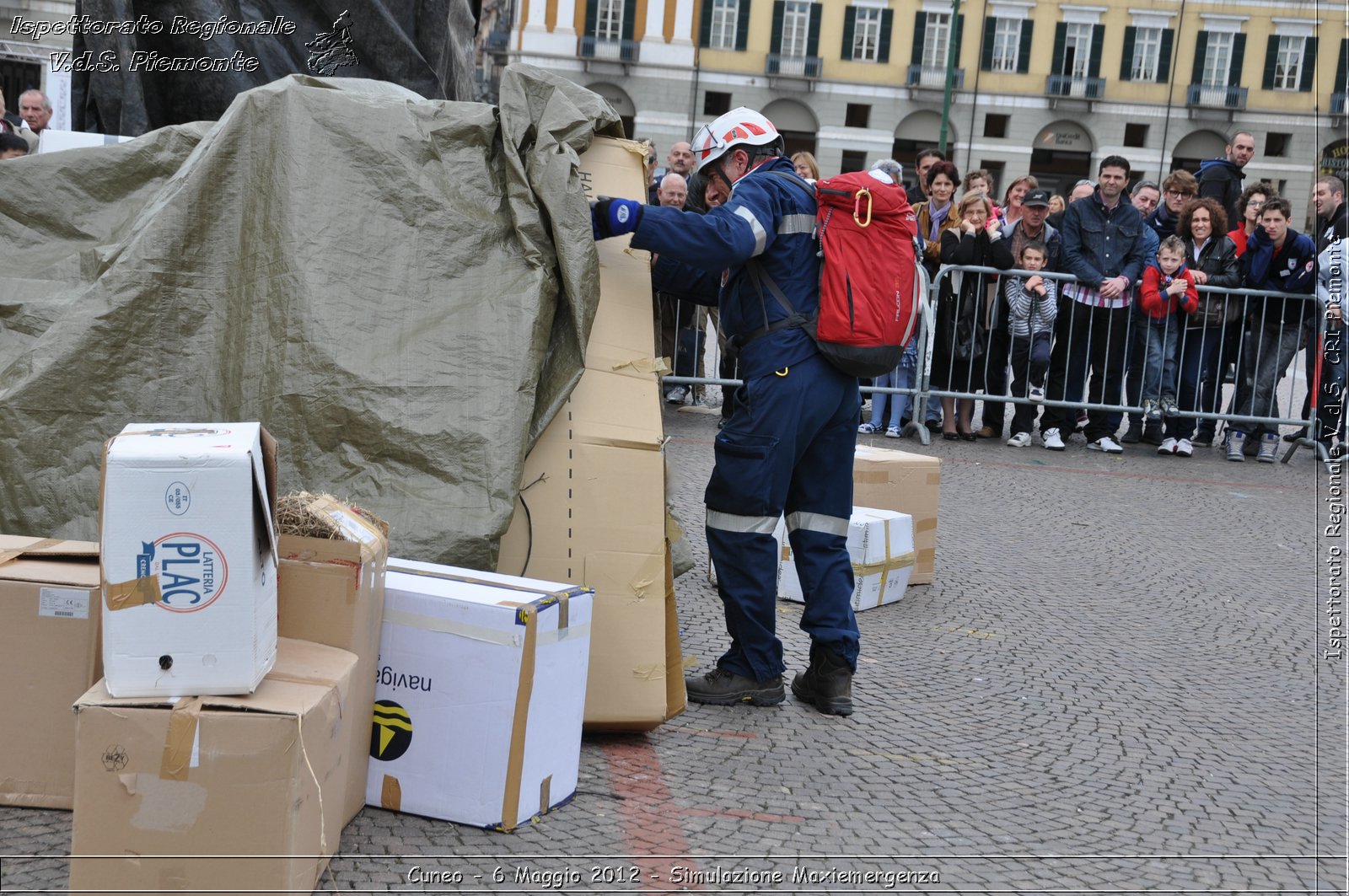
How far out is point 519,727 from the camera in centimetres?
328

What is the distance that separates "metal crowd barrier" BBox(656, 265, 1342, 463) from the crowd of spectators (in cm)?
2

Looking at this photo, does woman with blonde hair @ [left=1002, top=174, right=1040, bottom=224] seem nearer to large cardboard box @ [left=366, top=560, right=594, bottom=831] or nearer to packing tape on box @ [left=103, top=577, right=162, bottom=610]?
large cardboard box @ [left=366, top=560, right=594, bottom=831]

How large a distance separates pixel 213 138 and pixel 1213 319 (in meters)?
8.32

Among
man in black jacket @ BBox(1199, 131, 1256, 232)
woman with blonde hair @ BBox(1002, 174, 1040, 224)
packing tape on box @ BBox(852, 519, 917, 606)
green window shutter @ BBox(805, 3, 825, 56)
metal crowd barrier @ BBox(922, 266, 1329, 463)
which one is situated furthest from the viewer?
green window shutter @ BBox(805, 3, 825, 56)

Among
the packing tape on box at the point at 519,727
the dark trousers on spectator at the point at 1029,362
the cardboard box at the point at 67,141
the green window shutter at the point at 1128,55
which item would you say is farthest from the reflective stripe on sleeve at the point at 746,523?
the green window shutter at the point at 1128,55

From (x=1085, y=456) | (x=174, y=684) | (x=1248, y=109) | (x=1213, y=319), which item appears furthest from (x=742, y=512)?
(x=1248, y=109)

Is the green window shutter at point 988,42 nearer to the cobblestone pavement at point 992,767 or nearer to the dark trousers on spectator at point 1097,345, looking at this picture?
the dark trousers on spectator at point 1097,345

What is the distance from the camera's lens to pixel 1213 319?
10.2m

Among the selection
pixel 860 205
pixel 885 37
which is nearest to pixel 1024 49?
pixel 885 37

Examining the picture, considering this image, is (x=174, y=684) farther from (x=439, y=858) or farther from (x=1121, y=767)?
(x=1121, y=767)

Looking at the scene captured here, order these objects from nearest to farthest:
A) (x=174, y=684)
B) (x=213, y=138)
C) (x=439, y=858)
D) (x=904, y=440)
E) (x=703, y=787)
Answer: (x=174, y=684)
(x=439, y=858)
(x=703, y=787)
(x=213, y=138)
(x=904, y=440)

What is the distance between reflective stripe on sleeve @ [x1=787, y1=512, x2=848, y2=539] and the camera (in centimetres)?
446

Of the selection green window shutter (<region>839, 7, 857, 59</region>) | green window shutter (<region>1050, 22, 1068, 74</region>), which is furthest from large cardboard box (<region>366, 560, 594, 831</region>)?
green window shutter (<region>1050, 22, 1068, 74</region>)

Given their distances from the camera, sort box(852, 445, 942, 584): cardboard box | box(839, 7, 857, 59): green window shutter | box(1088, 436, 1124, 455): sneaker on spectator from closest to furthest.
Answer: box(852, 445, 942, 584): cardboard box, box(1088, 436, 1124, 455): sneaker on spectator, box(839, 7, 857, 59): green window shutter
